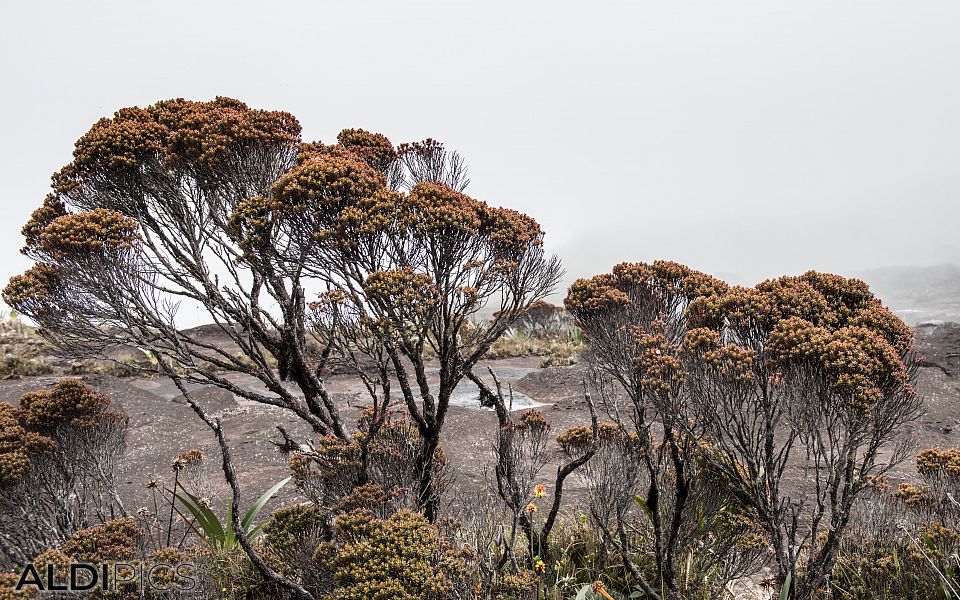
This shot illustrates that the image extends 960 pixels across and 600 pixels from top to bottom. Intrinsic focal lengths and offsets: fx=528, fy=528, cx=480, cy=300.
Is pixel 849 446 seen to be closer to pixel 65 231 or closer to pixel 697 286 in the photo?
pixel 697 286

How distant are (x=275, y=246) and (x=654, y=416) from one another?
3.85 meters

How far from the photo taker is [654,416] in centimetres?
497

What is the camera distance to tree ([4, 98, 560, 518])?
4.23 metres

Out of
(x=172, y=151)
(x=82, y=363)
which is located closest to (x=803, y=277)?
(x=172, y=151)

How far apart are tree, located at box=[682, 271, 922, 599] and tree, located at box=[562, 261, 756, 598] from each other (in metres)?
→ 0.25

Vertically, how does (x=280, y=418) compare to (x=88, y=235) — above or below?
below

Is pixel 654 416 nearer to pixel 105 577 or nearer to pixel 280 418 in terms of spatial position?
pixel 105 577

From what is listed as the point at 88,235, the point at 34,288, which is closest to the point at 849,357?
the point at 88,235

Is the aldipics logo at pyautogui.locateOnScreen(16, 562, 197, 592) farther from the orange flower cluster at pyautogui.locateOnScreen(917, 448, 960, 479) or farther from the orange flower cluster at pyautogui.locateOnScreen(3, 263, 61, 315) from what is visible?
the orange flower cluster at pyautogui.locateOnScreen(917, 448, 960, 479)

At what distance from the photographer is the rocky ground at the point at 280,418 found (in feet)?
32.2

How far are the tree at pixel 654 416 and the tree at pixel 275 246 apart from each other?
2.41 feet

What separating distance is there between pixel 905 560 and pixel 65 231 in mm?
8476

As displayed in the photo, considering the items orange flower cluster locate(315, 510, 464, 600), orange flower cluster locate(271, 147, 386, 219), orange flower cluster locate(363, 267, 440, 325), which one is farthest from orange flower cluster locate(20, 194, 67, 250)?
orange flower cluster locate(315, 510, 464, 600)

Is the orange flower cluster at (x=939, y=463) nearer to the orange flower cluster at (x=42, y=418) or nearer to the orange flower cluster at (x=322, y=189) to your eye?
the orange flower cluster at (x=322, y=189)
